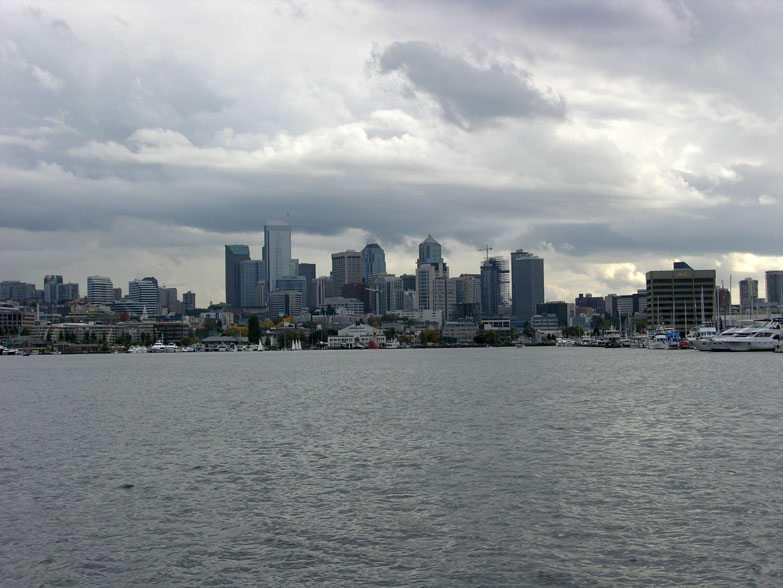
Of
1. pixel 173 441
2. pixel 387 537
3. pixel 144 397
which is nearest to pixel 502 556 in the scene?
pixel 387 537

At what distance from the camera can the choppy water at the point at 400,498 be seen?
83.3ft

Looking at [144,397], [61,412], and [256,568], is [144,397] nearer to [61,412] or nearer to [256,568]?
[61,412]

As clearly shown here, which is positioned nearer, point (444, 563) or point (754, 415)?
point (444, 563)

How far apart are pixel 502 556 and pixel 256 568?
24.3ft

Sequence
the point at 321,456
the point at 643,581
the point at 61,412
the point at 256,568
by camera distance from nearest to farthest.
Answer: the point at 643,581 < the point at 256,568 < the point at 321,456 < the point at 61,412

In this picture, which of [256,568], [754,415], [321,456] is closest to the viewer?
[256,568]

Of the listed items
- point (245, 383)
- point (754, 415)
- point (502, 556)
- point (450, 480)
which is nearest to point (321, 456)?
point (450, 480)

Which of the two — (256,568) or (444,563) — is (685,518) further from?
(256,568)

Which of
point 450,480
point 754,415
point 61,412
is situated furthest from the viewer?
point 61,412

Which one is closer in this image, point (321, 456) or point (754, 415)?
point (321, 456)

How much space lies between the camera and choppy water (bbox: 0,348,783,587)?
83.3 feet

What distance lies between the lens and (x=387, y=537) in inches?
1123

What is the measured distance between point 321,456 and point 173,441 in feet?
40.3

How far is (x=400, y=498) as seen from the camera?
34.1m
